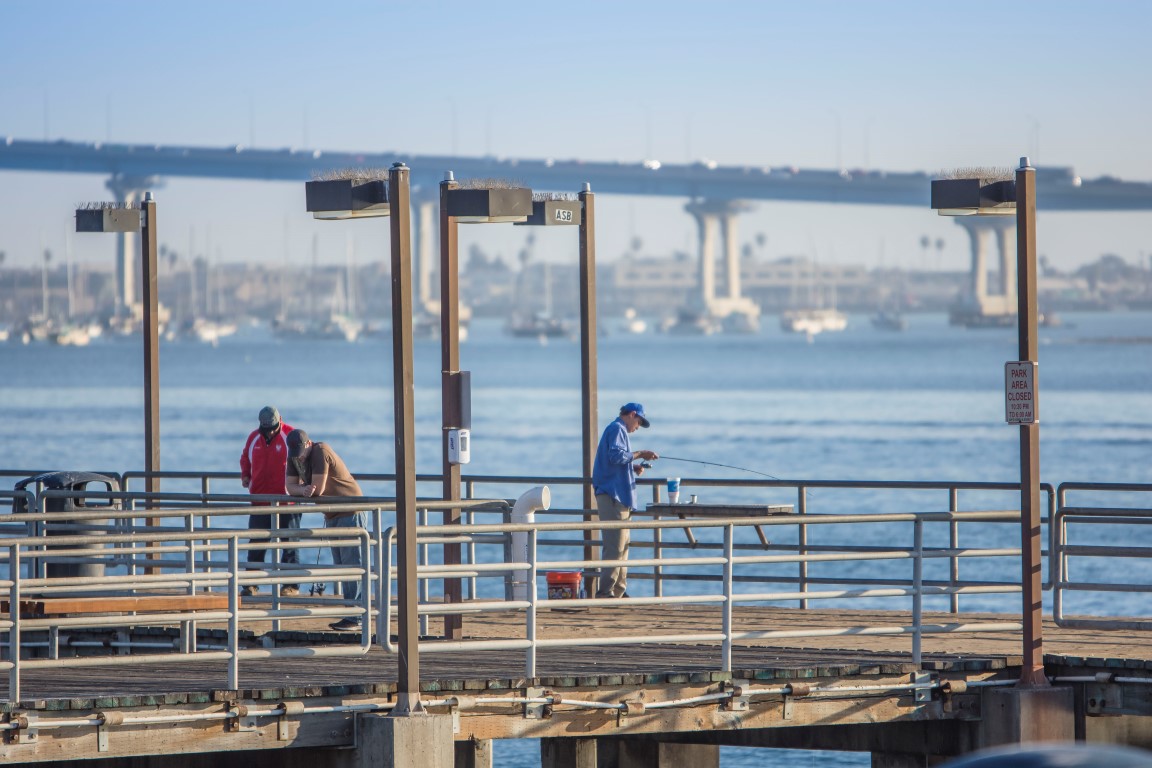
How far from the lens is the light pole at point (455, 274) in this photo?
510 inches

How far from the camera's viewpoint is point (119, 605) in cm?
1158

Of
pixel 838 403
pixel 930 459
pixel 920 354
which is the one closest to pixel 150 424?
pixel 930 459

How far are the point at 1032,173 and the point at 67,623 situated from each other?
6.02 meters

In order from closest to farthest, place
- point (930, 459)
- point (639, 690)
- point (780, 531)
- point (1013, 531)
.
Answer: point (639, 690) < point (780, 531) < point (1013, 531) < point (930, 459)

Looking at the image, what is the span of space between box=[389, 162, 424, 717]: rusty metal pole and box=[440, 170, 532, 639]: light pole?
275 centimetres

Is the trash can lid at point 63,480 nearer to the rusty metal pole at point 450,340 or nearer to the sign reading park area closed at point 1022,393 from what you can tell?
the rusty metal pole at point 450,340

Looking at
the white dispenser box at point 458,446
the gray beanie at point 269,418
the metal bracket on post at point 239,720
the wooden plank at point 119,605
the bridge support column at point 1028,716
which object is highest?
the gray beanie at point 269,418

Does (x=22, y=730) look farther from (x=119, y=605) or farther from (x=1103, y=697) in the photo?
(x=1103, y=697)

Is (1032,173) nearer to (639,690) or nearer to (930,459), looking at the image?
(639,690)

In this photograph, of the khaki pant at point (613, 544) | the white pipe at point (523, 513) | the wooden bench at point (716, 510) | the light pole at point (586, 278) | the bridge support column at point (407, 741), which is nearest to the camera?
the bridge support column at point (407, 741)

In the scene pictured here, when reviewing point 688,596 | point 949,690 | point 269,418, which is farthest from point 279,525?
point 949,690

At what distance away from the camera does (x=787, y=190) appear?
405 ft

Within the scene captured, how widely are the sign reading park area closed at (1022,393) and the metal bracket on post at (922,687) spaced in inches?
61.8

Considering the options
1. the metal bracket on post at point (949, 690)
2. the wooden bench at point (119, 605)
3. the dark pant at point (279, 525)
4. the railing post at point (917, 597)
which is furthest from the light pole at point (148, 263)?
the metal bracket on post at point (949, 690)
